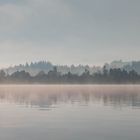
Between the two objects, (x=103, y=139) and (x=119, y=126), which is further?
(x=119, y=126)

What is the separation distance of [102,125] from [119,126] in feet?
6.45

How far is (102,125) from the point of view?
43.1 metres

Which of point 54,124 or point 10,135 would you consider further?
point 54,124

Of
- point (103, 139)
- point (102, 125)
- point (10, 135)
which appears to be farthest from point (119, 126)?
point (10, 135)

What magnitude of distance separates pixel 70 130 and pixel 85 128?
2142mm

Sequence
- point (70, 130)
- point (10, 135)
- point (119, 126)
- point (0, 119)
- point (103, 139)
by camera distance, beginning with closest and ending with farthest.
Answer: point (103, 139) < point (10, 135) < point (70, 130) < point (119, 126) < point (0, 119)

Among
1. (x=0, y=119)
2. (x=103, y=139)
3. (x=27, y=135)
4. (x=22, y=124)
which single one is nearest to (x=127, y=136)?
(x=103, y=139)

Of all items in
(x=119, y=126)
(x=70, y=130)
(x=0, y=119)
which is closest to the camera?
(x=70, y=130)

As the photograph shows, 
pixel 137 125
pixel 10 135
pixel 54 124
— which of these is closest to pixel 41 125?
pixel 54 124

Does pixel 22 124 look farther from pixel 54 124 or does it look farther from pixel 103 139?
pixel 103 139

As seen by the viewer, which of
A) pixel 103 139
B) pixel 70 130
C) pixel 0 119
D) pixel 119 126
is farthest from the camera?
pixel 0 119

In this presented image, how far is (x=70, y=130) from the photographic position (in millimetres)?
39250

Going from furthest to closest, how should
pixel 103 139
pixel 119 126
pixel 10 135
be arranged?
pixel 119 126 < pixel 10 135 < pixel 103 139

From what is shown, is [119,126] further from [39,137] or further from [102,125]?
[39,137]
